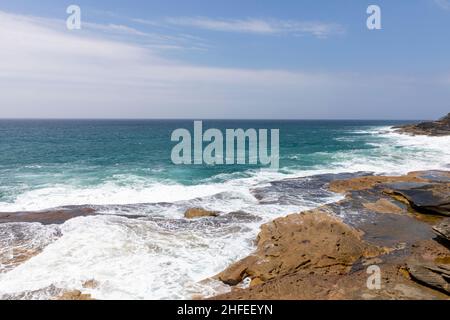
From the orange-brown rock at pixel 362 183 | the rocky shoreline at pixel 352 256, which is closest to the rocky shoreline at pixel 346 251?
the rocky shoreline at pixel 352 256

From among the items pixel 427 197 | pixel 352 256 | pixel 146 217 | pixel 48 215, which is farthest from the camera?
pixel 427 197

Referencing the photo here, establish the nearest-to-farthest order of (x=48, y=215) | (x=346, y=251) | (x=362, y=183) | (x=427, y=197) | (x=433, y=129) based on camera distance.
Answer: (x=346, y=251), (x=48, y=215), (x=427, y=197), (x=362, y=183), (x=433, y=129)

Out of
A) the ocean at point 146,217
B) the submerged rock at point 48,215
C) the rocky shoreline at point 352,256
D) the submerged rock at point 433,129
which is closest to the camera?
the rocky shoreline at point 352,256

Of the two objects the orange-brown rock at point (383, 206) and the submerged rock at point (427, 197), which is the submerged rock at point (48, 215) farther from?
the submerged rock at point (427, 197)

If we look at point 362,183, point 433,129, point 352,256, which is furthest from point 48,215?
point 433,129

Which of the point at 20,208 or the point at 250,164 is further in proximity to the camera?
the point at 250,164

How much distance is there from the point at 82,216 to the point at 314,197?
1359 cm

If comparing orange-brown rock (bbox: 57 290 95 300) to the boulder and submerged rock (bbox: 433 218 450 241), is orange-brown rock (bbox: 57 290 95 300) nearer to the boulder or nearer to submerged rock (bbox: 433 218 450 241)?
the boulder

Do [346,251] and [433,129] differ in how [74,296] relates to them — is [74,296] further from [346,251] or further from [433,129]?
[433,129]

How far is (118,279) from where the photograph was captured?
10.3m

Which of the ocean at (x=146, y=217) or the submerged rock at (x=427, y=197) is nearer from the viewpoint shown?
the ocean at (x=146, y=217)

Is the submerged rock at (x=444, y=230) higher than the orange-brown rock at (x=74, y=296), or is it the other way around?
the submerged rock at (x=444, y=230)
